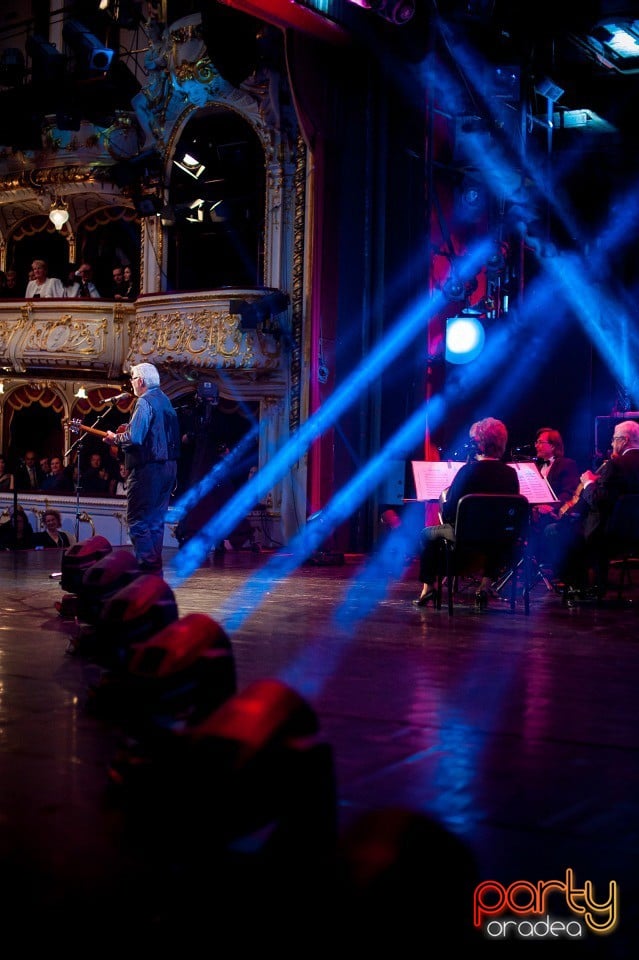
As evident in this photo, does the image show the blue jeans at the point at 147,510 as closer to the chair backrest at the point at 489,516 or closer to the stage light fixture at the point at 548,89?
the chair backrest at the point at 489,516

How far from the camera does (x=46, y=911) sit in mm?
A: 2238

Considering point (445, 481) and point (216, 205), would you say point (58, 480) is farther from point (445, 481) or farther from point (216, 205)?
point (445, 481)

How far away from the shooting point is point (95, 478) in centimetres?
→ 1766

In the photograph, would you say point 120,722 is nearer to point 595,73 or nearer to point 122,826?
point 122,826

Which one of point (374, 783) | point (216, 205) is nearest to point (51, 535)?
point (216, 205)

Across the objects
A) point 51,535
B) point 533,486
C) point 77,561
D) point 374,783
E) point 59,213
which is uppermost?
point 59,213

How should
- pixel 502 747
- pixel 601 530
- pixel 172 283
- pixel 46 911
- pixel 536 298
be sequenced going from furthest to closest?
pixel 172 283 → pixel 536 298 → pixel 601 530 → pixel 502 747 → pixel 46 911

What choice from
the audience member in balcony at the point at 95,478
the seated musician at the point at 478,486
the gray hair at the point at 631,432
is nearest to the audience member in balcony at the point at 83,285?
the audience member in balcony at the point at 95,478

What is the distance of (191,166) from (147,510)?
381 inches

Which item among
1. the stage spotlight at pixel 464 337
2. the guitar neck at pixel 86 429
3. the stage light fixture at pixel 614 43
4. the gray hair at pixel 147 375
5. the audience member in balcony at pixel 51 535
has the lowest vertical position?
the audience member in balcony at pixel 51 535

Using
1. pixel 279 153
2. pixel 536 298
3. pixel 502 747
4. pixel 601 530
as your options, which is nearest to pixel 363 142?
pixel 279 153

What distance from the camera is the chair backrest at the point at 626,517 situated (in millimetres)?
8477

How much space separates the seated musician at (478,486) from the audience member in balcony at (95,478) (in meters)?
9.56

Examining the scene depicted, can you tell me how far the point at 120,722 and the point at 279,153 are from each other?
13661 mm
